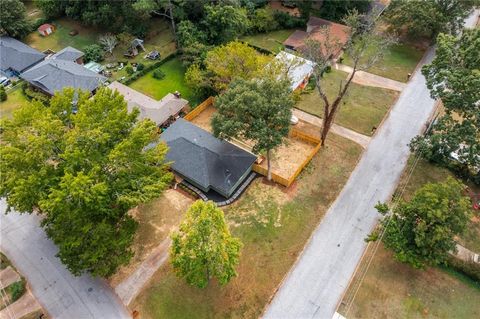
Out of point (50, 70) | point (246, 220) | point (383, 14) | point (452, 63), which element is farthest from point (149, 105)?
point (383, 14)

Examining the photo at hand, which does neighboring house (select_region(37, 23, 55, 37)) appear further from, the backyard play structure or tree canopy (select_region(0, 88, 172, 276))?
tree canopy (select_region(0, 88, 172, 276))

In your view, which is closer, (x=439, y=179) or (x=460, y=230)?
(x=460, y=230)

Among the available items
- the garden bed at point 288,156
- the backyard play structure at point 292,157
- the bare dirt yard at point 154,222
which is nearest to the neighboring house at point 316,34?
the backyard play structure at point 292,157

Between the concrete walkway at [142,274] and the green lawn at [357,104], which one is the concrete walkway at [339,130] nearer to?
the green lawn at [357,104]

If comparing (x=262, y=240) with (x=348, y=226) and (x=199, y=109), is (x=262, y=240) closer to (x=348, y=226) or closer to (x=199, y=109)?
(x=348, y=226)

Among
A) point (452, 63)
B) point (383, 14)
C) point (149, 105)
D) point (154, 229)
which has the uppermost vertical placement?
point (452, 63)

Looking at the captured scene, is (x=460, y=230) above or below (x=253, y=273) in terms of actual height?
above

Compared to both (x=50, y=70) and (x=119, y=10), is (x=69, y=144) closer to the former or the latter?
(x=50, y=70)
